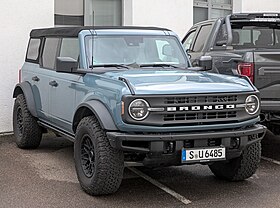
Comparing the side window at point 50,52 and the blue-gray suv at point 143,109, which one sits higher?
the side window at point 50,52

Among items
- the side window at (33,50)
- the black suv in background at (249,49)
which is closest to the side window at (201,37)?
the black suv in background at (249,49)

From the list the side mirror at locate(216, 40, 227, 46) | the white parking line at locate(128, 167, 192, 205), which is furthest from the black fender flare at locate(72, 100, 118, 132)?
the side mirror at locate(216, 40, 227, 46)

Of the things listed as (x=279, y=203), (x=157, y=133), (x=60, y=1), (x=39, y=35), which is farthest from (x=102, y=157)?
(x=60, y=1)

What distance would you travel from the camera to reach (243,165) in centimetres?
584

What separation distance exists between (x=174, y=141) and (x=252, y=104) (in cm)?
109

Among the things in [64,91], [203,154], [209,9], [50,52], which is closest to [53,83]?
[64,91]

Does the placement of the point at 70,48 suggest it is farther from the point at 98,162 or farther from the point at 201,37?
the point at 201,37

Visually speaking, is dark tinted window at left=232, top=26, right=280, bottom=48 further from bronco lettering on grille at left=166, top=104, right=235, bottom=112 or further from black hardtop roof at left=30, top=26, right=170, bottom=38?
bronco lettering on grille at left=166, top=104, right=235, bottom=112

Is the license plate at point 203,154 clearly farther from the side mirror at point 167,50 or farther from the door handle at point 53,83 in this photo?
the door handle at point 53,83

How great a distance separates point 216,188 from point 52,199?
192cm

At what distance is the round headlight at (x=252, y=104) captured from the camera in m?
5.44

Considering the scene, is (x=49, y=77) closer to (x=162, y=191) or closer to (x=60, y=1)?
(x=162, y=191)

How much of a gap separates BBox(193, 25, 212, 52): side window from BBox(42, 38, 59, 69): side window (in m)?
2.52

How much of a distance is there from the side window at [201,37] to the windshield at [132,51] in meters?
1.72
